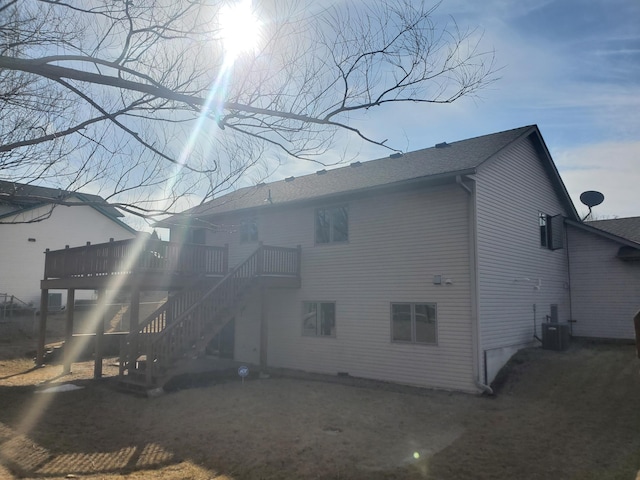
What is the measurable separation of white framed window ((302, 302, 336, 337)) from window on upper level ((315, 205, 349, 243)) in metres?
2.03

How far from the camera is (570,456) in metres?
7.09

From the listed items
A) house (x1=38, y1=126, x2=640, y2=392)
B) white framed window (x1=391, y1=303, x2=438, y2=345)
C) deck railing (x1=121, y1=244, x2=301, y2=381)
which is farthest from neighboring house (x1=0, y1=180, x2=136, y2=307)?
white framed window (x1=391, y1=303, x2=438, y2=345)

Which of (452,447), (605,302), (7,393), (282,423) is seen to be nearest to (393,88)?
(452,447)

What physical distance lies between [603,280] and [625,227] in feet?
10.1

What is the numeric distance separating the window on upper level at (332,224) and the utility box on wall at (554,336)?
6.39 metres

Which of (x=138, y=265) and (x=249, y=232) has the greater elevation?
(x=249, y=232)

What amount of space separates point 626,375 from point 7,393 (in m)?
14.7

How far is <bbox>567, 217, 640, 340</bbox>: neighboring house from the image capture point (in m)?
15.1

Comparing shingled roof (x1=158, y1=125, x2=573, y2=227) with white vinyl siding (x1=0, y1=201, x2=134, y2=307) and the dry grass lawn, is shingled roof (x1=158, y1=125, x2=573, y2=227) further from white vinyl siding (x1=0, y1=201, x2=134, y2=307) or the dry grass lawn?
white vinyl siding (x1=0, y1=201, x2=134, y2=307)

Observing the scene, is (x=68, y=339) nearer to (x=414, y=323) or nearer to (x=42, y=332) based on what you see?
(x=42, y=332)

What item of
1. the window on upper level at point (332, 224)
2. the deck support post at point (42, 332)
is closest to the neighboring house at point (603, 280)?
the window on upper level at point (332, 224)

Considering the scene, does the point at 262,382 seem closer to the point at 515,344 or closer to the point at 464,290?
the point at 464,290

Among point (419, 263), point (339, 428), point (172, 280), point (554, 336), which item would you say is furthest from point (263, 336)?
point (554, 336)

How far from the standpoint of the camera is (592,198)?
19234mm
